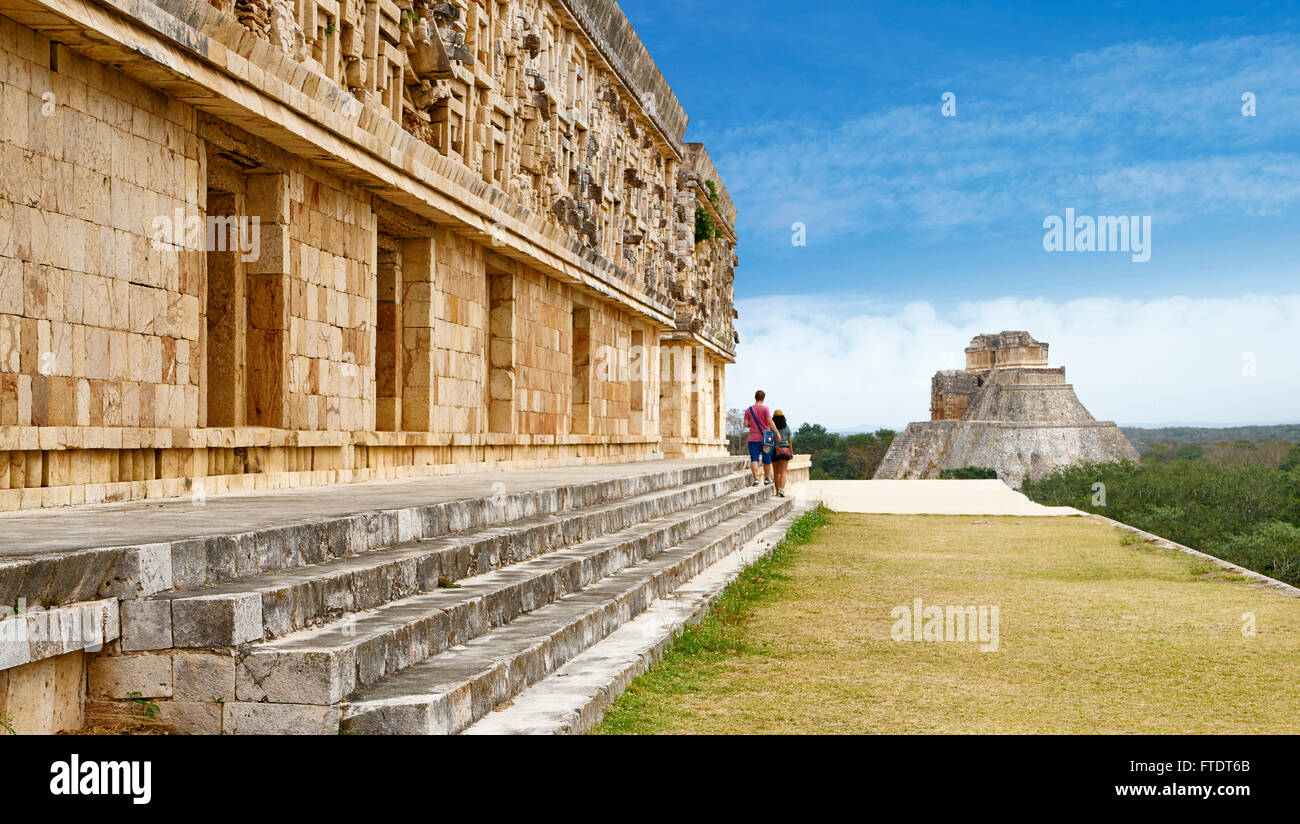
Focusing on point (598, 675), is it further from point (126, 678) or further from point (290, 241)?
point (290, 241)

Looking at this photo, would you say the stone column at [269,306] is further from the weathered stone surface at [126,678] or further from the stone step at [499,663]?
the weathered stone surface at [126,678]

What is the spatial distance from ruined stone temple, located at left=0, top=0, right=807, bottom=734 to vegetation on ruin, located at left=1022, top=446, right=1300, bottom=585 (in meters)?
9.56

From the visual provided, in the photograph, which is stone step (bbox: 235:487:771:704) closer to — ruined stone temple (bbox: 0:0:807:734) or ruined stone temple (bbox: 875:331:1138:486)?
ruined stone temple (bbox: 0:0:807:734)

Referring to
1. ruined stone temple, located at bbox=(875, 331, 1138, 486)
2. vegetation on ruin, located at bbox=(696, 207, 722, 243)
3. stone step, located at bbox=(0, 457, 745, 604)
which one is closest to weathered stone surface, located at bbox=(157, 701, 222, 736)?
stone step, located at bbox=(0, 457, 745, 604)

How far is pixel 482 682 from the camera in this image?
3932mm

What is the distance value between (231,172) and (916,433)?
70.8m

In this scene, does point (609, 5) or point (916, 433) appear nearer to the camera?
point (609, 5)

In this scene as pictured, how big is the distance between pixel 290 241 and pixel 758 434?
28.2ft

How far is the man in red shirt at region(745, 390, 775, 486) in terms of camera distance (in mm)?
14906

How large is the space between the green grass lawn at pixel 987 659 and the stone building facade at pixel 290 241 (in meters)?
3.49

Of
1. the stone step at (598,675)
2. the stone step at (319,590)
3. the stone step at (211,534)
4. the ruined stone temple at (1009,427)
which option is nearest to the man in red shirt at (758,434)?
the stone step at (598,675)

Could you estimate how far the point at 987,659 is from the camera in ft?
19.3
